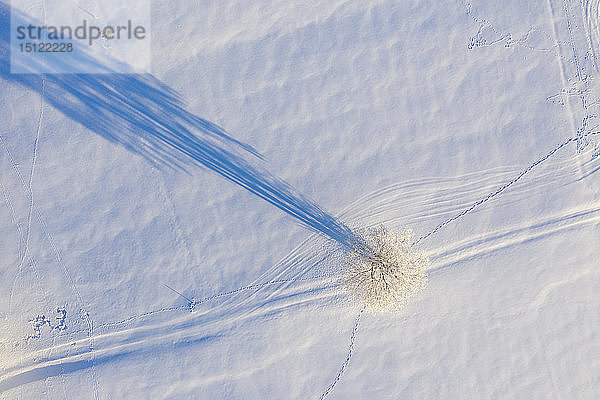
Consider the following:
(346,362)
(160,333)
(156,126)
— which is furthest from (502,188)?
(160,333)

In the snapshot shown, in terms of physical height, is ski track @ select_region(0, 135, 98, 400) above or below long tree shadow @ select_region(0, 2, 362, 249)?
below

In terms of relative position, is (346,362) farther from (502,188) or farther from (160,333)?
(502,188)

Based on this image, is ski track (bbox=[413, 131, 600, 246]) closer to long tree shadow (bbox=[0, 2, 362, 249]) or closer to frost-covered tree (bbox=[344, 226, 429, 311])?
frost-covered tree (bbox=[344, 226, 429, 311])

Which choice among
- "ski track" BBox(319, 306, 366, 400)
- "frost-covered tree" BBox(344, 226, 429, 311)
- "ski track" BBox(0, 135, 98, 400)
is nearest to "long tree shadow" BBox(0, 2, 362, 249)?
"frost-covered tree" BBox(344, 226, 429, 311)

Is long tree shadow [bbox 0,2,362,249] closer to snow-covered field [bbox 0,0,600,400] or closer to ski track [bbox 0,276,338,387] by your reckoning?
snow-covered field [bbox 0,0,600,400]

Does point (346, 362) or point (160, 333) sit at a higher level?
point (160, 333)

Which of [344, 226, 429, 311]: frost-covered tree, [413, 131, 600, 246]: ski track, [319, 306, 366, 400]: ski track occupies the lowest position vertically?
[319, 306, 366, 400]: ski track

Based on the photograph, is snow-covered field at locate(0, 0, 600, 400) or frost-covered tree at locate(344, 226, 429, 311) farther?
snow-covered field at locate(0, 0, 600, 400)

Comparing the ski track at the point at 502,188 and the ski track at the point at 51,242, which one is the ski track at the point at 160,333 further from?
the ski track at the point at 502,188
